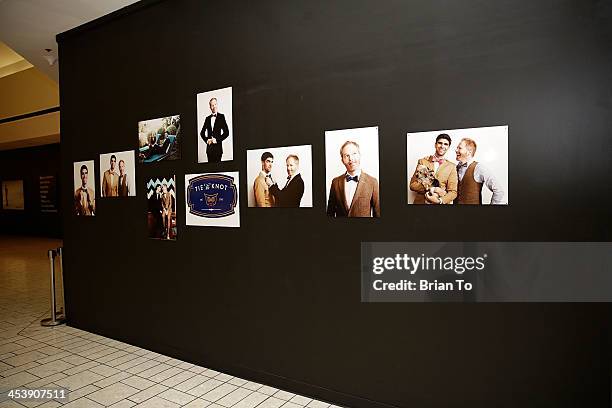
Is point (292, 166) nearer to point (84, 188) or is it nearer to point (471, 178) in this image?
point (471, 178)

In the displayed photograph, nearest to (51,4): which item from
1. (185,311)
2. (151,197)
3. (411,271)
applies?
(151,197)

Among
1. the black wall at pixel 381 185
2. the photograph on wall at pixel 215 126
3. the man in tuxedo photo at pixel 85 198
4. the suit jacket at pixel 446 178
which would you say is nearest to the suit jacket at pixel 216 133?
the photograph on wall at pixel 215 126

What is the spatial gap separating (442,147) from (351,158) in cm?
57

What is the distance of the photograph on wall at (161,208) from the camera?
3725mm

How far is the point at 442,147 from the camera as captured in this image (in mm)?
2492

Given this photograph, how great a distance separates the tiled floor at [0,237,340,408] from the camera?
9.71 feet

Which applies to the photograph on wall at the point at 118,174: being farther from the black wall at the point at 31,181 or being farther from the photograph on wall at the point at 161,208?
the black wall at the point at 31,181

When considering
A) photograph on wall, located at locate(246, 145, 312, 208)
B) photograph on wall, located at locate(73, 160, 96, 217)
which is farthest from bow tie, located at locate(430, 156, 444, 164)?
photograph on wall, located at locate(73, 160, 96, 217)

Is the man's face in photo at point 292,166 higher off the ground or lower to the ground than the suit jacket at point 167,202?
higher

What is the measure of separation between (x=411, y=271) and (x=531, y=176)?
0.85m

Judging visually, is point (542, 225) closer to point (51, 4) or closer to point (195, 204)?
point (195, 204)

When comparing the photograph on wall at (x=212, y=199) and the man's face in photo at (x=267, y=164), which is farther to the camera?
the photograph on wall at (x=212, y=199)

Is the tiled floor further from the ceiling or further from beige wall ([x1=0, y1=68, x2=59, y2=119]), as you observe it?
beige wall ([x1=0, y1=68, x2=59, y2=119])

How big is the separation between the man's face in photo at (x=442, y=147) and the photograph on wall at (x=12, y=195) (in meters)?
15.4
